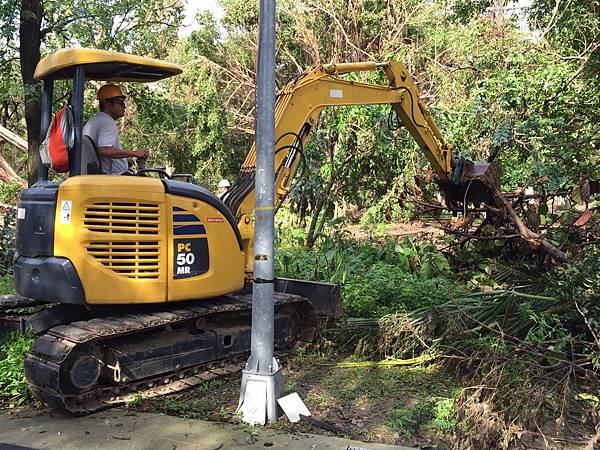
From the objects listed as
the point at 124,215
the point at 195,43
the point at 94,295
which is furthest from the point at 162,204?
the point at 195,43

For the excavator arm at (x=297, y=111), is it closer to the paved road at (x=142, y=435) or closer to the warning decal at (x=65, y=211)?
the warning decal at (x=65, y=211)

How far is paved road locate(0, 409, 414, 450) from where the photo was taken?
13.0 feet

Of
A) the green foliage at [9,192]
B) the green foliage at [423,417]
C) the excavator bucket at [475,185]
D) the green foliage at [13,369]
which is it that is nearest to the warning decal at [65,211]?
the green foliage at [13,369]

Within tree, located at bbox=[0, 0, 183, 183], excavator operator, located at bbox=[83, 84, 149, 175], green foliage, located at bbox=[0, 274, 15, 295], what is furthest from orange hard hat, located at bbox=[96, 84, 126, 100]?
tree, located at bbox=[0, 0, 183, 183]

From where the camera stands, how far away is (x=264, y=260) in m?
4.45

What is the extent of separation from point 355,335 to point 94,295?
8.96ft

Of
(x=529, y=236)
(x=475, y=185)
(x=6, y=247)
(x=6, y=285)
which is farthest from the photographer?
(x=6, y=247)

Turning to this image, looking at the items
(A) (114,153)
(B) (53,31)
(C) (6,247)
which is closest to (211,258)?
(A) (114,153)

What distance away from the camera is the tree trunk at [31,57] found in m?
10.9

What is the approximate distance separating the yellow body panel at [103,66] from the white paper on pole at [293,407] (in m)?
3.04

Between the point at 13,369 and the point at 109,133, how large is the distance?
2161 mm

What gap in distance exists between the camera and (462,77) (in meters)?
15.7

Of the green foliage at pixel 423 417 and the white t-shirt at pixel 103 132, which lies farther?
the white t-shirt at pixel 103 132

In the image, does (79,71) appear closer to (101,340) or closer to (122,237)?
(122,237)
